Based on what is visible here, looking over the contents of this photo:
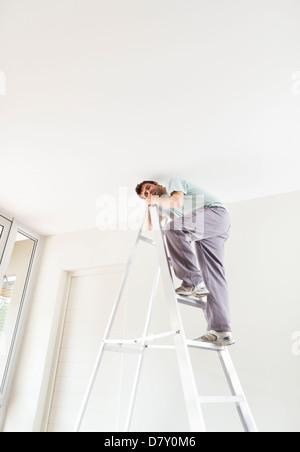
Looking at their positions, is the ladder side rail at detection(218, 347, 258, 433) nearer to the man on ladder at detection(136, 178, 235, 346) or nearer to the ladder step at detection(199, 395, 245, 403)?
the ladder step at detection(199, 395, 245, 403)

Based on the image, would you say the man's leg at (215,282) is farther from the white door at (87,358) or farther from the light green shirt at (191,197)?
the white door at (87,358)

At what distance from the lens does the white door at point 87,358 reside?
2.61 m

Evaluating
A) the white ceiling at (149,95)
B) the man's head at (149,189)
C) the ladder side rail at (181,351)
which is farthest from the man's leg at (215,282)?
the white ceiling at (149,95)

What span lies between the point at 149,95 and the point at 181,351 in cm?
148

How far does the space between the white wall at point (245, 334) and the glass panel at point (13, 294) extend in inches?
6.2

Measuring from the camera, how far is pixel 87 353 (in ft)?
9.53

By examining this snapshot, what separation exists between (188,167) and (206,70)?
831 mm

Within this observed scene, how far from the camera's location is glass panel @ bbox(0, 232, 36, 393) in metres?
3.03

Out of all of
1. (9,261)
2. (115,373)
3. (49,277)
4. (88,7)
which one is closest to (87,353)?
(115,373)

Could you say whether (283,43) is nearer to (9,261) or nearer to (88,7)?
(88,7)

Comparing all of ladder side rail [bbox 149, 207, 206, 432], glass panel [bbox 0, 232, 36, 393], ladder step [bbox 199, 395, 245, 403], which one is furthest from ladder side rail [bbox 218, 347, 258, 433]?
glass panel [bbox 0, 232, 36, 393]

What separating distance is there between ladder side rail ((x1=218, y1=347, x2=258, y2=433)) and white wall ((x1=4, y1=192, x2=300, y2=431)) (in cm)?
78

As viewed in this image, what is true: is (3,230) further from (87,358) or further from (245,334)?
(245,334)

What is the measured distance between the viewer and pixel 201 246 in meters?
1.84
